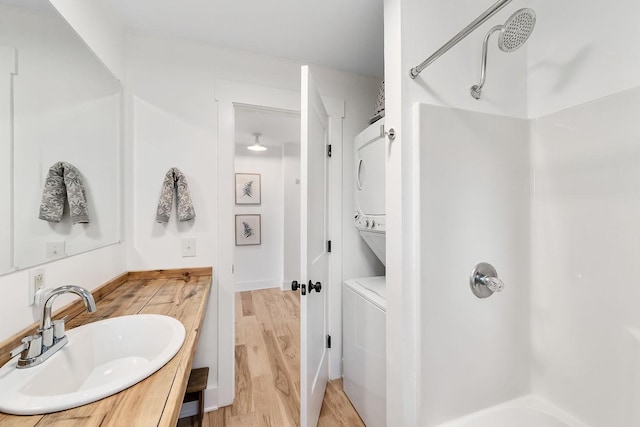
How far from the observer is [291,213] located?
13.1ft

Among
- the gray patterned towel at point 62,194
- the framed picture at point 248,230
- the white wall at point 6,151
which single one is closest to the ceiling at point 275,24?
the white wall at point 6,151

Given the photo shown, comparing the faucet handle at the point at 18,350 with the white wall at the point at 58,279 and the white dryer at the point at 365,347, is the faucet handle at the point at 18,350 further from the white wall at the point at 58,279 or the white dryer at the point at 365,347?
the white dryer at the point at 365,347

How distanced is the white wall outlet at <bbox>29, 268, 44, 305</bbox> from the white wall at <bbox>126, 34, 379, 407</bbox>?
0.65 metres

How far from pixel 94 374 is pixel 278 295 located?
2959 mm

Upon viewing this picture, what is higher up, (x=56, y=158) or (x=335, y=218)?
(x=56, y=158)

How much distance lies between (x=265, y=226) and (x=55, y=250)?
311 cm

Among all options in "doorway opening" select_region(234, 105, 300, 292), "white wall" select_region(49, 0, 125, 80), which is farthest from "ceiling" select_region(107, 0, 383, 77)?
"doorway opening" select_region(234, 105, 300, 292)

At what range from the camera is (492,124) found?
1179 millimetres

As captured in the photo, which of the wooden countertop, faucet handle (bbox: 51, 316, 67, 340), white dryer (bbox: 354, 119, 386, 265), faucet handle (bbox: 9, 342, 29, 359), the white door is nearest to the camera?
the wooden countertop

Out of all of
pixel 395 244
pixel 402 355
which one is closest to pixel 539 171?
pixel 395 244

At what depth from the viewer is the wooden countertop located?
542mm

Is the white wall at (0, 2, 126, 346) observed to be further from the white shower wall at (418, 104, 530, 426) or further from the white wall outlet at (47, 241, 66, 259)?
the white shower wall at (418, 104, 530, 426)

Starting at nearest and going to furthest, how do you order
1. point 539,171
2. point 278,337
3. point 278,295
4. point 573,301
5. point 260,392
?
point 573,301 → point 539,171 → point 260,392 → point 278,337 → point 278,295

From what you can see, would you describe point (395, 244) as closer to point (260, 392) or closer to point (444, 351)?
point (444, 351)
